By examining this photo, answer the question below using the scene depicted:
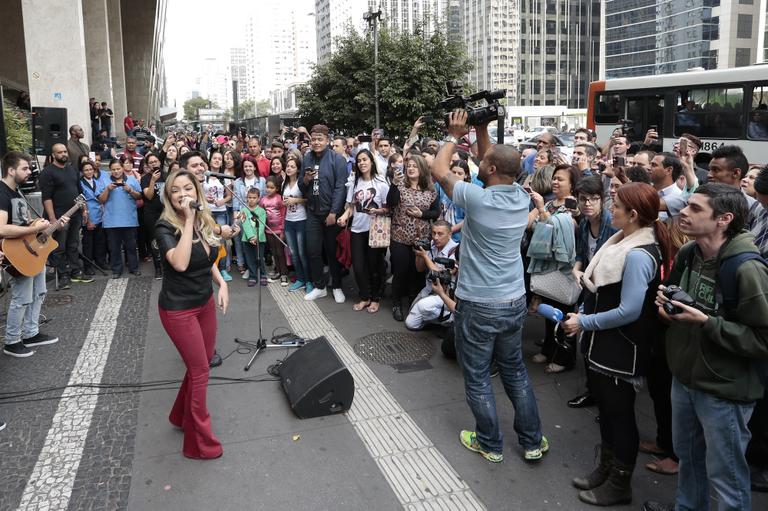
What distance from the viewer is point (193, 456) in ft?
A: 13.8

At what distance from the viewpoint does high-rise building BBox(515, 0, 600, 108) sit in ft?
366

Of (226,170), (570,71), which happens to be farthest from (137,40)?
(570,71)

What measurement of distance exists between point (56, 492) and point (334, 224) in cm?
477

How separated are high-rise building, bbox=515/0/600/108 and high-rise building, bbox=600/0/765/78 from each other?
21.5ft

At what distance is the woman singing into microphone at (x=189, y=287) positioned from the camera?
4.04m

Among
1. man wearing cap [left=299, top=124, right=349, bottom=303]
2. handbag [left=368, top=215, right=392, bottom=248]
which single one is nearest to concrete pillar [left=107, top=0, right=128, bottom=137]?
man wearing cap [left=299, top=124, right=349, bottom=303]

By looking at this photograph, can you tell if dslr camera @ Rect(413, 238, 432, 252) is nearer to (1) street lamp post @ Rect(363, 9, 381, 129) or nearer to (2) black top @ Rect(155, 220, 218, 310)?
(2) black top @ Rect(155, 220, 218, 310)

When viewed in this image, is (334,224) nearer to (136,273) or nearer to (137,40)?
(136,273)

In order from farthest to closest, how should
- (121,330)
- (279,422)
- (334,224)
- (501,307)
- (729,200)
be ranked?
(334,224) → (121,330) → (279,422) → (501,307) → (729,200)

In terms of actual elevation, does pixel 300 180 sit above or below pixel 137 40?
below

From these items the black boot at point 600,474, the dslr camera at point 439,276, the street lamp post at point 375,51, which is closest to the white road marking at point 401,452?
the black boot at point 600,474

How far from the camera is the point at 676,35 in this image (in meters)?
93.6

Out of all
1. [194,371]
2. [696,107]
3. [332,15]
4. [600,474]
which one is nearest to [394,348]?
[194,371]

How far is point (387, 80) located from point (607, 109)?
28.1 ft
